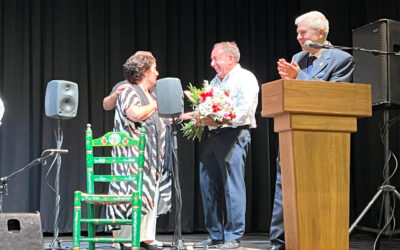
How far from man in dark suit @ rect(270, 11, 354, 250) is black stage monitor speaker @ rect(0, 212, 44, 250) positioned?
1.39 m

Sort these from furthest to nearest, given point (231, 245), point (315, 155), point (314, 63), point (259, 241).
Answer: point (259, 241)
point (231, 245)
point (314, 63)
point (315, 155)

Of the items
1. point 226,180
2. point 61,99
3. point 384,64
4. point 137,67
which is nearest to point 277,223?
point 226,180

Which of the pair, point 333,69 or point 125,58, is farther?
point 125,58

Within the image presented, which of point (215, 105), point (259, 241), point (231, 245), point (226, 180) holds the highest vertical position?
point (215, 105)

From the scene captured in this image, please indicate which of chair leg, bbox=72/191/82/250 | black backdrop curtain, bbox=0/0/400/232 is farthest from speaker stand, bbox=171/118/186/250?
black backdrop curtain, bbox=0/0/400/232

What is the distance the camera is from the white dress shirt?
481cm

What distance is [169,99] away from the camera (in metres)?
4.45

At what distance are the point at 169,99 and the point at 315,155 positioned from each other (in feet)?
6.48

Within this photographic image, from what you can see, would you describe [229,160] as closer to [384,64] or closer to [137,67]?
[137,67]

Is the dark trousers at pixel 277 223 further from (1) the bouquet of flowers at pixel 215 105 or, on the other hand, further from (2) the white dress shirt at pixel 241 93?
(2) the white dress shirt at pixel 241 93

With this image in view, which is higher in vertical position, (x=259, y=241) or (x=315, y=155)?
(x=315, y=155)

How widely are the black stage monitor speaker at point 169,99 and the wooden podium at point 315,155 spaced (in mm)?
1784

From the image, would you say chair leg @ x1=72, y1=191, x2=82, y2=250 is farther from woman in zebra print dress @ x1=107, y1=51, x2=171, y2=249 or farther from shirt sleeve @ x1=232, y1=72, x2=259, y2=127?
shirt sleeve @ x1=232, y1=72, x2=259, y2=127

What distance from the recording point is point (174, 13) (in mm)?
7035
